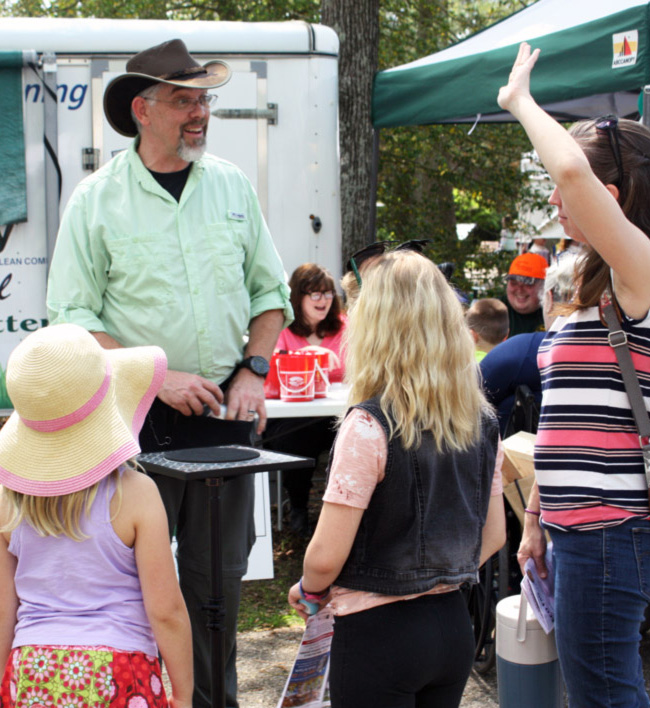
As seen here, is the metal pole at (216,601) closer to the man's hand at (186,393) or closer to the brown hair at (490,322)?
the man's hand at (186,393)

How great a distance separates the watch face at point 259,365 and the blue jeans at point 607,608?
1208 mm

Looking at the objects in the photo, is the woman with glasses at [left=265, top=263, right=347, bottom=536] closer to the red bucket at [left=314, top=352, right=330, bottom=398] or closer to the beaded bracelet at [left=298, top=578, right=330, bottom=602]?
the red bucket at [left=314, top=352, right=330, bottom=398]

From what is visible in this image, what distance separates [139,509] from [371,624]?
55 centimetres

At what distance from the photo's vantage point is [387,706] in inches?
76.7

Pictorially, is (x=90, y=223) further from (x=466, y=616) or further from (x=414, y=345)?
(x=466, y=616)

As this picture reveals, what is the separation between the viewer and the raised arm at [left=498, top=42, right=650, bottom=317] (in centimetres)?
188

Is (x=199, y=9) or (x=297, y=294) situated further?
(x=199, y=9)

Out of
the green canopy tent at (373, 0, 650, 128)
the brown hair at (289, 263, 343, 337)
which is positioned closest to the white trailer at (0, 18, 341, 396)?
the brown hair at (289, 263, 343, 337)

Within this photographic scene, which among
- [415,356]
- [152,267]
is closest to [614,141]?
[415,356]

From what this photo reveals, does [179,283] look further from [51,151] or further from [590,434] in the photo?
[51,151]

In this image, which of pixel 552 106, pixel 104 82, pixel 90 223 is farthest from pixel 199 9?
pixel 90 223

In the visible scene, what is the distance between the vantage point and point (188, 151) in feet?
9.51

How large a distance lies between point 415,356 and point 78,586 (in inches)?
33.8

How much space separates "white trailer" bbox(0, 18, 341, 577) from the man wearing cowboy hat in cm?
234
